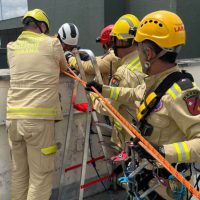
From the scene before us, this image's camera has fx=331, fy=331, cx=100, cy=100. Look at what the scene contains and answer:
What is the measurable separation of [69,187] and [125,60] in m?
1.61

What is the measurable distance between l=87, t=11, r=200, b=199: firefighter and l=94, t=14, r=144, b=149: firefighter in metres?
0.85

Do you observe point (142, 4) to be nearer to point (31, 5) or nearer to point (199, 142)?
point (31, 5)

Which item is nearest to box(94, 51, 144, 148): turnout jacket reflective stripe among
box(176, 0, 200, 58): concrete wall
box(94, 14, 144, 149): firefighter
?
box(94, 14, 144, 149): firefighter

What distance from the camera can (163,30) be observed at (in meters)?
2.05

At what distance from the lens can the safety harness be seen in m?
2.03

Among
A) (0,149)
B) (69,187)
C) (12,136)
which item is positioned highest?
(12,136)

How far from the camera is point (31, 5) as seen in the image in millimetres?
14844

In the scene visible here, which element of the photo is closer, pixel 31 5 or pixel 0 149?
pixel 0 149

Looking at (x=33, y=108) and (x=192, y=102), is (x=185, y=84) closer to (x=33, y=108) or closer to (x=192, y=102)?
(x=192, y=102)

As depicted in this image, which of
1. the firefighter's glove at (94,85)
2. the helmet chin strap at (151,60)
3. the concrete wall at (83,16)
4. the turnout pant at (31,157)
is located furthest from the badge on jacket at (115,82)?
the concrete wall at (83,16)

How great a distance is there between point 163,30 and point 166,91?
379 mm

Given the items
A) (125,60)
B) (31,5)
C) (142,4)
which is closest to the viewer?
(125,60)

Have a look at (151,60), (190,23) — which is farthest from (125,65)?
(190,23)

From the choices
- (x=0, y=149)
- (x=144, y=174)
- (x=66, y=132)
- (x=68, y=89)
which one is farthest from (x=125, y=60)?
(x=0, y=149)
